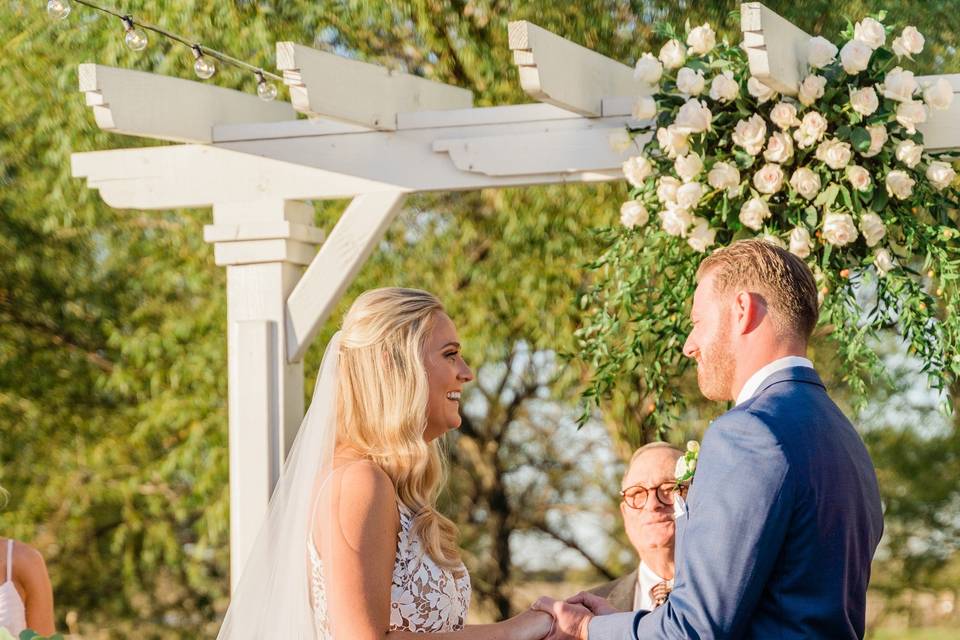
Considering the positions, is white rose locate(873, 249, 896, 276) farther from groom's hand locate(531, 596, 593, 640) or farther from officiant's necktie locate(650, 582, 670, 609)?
groom's hand locate(531, 596, 593, 640)

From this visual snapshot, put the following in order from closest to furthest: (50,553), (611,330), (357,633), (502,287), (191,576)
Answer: (357,633), (611,330), (502,287), (191,576), (50,553)

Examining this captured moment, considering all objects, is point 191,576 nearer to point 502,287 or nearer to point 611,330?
point 502,287

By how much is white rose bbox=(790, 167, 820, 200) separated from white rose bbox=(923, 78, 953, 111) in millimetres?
350

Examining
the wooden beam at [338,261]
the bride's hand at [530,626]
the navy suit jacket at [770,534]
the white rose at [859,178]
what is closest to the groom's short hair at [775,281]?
the navy suit jacket at [770,534]

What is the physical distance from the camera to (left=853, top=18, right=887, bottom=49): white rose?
3645 mm

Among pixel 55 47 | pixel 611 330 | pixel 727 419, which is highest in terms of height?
pixel 55 47

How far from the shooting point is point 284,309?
4.33 m

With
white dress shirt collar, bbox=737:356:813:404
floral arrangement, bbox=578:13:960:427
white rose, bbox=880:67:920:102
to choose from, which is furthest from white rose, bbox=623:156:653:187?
white dress shirt collar, bbox=737:356:813:404

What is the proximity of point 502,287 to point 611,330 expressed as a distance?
2607mm

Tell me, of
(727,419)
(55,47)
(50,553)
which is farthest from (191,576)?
(727,419)

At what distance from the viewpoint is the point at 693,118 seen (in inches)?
145

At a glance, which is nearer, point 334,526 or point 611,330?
point 334,526

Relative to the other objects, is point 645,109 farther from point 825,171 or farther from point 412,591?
point 412,591

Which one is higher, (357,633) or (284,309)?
(284,309)
